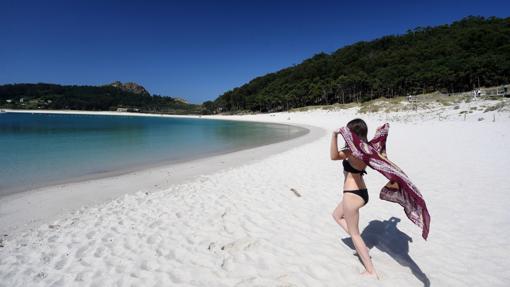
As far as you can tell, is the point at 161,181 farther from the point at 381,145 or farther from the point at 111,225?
the point at 381,145

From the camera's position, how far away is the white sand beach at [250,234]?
300 centimetres

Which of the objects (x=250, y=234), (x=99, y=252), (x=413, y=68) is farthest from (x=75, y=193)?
(x=413, y=68)

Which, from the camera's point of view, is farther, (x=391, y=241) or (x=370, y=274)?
(x=391, y=241)

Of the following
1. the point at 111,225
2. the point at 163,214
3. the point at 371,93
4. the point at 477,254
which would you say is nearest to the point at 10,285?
the point at 111,225

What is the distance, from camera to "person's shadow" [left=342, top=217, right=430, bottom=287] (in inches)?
125

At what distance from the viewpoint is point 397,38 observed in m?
113

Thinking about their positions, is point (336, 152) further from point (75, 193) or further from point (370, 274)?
point (75, 193)

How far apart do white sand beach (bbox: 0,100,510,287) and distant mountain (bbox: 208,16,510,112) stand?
2714 inches

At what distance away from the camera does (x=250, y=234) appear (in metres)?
4.09

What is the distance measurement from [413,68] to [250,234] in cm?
8237

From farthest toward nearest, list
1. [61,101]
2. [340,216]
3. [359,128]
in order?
[61,101]
[340,216]
[359,128]

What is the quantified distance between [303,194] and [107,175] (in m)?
7.75

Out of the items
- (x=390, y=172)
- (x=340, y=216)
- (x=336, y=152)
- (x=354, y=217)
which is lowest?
(x=340, y=216)

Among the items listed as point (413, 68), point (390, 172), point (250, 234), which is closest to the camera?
point (390, 172)
